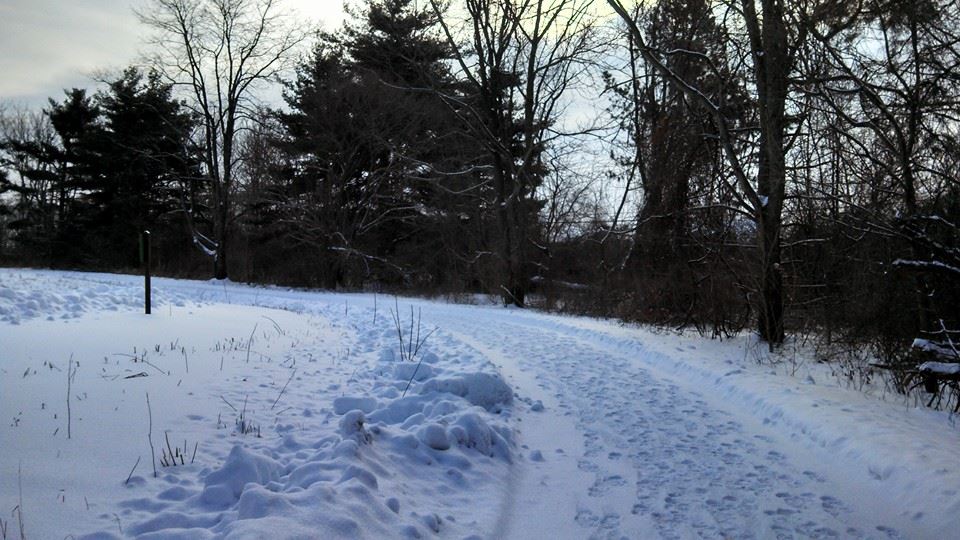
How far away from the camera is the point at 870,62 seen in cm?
795

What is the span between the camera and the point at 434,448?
459cm

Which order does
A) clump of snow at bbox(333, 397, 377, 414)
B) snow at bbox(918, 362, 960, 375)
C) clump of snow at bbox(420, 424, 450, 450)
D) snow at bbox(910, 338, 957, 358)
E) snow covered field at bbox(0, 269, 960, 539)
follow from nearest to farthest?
1. snow covered field at bbox(0, 269, 960, 539)
2. clump of snow at bbox(420, 424, 450, 450)
3. clump of snow at bbox(333, 397, 377, 414)
4. snow at bbox(918, 362, 960, 375)
5. snow at bbox(910, 338, 957, 358)

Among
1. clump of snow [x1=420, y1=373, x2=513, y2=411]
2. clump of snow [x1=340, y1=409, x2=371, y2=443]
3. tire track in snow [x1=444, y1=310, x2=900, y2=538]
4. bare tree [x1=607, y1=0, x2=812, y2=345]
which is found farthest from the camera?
bare tree [x1=607, y1=0, x2=812, y2=345]

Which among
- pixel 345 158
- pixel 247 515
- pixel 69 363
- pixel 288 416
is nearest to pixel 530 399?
pixel 288 416

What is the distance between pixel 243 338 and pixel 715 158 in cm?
934

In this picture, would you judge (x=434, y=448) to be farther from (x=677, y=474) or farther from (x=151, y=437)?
(x=151, y=437)

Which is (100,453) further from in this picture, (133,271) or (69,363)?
(133,271)

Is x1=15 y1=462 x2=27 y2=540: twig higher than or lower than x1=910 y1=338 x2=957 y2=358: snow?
lower

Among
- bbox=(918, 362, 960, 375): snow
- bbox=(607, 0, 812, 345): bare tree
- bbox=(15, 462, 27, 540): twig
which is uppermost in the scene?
bbox=(607, 0, 812, 345): bare tree

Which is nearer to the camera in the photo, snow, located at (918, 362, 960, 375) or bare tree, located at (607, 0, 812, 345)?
snow, located at (918, 362, 960, 375)

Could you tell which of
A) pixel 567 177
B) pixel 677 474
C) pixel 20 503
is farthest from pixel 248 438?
pixel 567 177

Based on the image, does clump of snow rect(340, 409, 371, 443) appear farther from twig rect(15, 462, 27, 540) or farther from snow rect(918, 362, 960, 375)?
snow rect(918, 362, 960, 375)

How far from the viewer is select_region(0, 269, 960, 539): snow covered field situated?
329 cm

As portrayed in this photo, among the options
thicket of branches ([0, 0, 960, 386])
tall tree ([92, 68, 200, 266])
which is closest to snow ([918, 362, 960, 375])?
thicket of branches ([0, 0, 960, 386])
